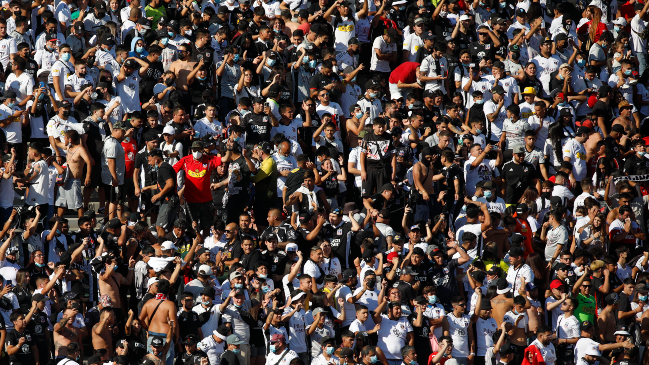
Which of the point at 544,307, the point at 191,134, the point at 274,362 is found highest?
the point at 191,134

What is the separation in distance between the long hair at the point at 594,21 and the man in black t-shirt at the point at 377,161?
6.47 meters

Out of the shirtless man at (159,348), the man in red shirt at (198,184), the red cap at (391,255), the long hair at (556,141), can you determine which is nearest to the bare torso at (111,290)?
the shirtless man at (159,348)

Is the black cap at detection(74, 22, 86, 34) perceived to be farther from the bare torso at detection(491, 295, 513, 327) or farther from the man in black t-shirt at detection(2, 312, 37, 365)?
the bare torso at detection(491, 295, 513, 327)

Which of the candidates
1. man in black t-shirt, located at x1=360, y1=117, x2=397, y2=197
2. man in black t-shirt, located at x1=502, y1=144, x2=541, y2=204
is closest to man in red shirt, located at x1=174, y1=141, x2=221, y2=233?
man in black t-shirt, located at x1=360, y1=117, x2=397, y2=197

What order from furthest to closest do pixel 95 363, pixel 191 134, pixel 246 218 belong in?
pixel 191 134 < pixel 246 218 < pixel 95 363

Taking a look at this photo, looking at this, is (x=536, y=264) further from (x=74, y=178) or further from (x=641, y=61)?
(x=641, y=61)

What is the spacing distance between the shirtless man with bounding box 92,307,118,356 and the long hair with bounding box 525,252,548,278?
5.97m

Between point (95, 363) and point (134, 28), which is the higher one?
point (134, 28)

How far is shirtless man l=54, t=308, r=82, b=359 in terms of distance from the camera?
13422 millimetres

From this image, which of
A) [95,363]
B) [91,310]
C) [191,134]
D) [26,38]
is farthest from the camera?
[26,38]

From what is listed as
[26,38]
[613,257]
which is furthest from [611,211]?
[26,38]

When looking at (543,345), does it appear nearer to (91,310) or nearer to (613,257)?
(613,257)

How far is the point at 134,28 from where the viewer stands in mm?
18031

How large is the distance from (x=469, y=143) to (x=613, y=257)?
9.31 feet
